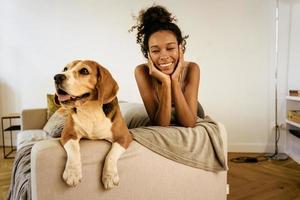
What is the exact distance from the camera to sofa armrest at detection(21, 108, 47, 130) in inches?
97.0

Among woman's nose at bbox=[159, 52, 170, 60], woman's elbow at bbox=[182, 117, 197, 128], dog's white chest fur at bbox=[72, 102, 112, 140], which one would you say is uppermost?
woman's nose at bbox=[159, 52, 170, 60]

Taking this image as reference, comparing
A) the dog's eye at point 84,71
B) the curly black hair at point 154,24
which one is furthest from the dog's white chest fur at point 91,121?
the curly black hair at point 154,24

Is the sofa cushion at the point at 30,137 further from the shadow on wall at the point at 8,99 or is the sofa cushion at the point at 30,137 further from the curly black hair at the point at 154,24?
the shadow on wall at the point at 8,99

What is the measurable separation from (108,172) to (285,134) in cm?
257

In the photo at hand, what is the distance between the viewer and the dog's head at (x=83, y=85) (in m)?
0.82

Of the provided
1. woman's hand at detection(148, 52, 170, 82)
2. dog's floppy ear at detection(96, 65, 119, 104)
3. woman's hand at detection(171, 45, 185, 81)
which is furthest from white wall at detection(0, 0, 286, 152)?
dog's floppy ear at detection(96, 65, 119, 104)

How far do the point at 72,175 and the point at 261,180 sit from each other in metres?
1.74

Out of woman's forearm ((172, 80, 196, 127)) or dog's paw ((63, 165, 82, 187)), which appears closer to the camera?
dog's paw ((63, 165, 82, 187))

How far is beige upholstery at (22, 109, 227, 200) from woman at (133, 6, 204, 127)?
0.23 m

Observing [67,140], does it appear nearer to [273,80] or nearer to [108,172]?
[108,172]

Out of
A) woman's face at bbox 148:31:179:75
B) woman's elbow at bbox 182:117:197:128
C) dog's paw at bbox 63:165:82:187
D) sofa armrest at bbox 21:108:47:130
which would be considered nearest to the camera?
dog's paw at bbox 63:165:82:187

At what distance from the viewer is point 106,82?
90 centimetres

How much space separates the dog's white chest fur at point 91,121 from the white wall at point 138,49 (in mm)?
2238

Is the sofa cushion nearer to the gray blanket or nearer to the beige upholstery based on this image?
the gray blanket
